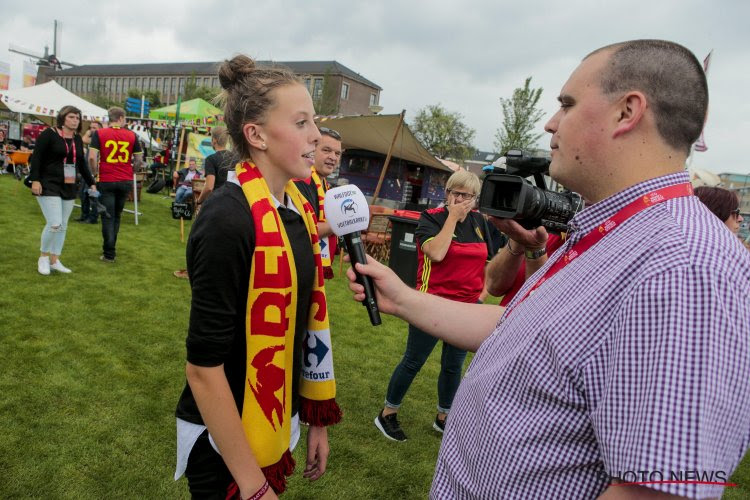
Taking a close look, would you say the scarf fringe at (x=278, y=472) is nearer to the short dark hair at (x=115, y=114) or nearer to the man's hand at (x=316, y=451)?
the man's hand at (x=316, y=451)

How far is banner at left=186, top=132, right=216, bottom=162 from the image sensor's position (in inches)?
564

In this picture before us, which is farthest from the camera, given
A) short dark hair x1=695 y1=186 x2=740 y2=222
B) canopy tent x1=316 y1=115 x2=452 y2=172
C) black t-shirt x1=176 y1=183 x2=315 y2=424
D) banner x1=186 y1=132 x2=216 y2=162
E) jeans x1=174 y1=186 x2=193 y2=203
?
banner x1=186 y1=132 x2=216 y2=162

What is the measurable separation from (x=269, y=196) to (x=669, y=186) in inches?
44.4

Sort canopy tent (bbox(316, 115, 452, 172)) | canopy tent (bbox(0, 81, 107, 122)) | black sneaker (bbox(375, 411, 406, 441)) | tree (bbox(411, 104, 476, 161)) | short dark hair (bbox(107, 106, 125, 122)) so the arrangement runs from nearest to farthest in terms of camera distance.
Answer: black sneaker (bbox(375, 411, 406, 441)) → short dark hair (bbox(107, 106, 125, 122)) → canopy tent (bbox(316, 115, 452, 172)) → canopy tent (bbox(0, 81, 107, 122)) → tree (bbox(411, 104, 476, 161))

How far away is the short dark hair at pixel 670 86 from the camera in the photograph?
104 centimetres

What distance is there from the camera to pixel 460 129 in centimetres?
4012

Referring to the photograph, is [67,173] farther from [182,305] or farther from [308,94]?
[308,94]

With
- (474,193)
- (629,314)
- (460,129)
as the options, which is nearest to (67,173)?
(474,193)

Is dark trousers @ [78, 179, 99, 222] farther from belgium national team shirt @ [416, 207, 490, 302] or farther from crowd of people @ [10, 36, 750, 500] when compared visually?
crowd of people @ [10, 36, 750, 500]

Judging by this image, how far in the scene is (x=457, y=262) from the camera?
3.50 metres

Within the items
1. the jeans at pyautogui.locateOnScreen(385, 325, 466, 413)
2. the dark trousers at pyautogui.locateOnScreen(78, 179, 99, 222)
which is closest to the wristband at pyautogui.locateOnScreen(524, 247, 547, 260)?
the jeans at pyautogui.locateOnScreen(385, 325, 466, 413)

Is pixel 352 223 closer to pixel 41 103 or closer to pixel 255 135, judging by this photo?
pixel 255 135

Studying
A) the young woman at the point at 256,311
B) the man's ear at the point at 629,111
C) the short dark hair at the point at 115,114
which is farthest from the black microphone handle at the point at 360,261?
the short dark hair at the point at 115,114

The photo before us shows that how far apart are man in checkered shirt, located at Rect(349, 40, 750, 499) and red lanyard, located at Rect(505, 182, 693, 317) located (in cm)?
1
